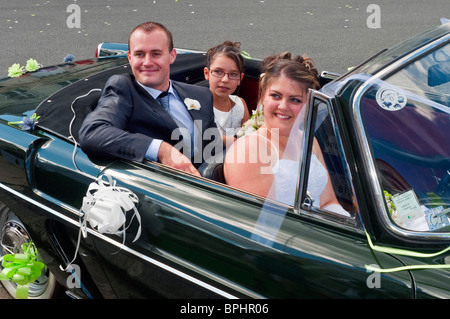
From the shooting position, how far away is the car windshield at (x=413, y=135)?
1897 millimetres

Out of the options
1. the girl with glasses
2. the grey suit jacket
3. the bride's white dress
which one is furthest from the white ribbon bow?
the girl with glasses

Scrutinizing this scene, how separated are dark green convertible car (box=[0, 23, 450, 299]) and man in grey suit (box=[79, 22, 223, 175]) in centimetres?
10

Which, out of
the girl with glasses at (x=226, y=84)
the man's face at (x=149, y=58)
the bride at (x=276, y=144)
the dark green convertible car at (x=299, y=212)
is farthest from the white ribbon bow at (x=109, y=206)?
the girl with glasses at (x=226, y=84)

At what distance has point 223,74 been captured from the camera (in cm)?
354

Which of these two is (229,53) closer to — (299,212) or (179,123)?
(179,123)

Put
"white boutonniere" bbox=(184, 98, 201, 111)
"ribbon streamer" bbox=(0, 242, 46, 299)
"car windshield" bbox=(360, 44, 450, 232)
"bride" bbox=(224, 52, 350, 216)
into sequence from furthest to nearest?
"white boutonniere" bbox=(184, 98, 201, 111)
"ribbon streamer" bbox=(0, 242, 46, 299)
"bride" bbox=(224, 52, 350, 216)
"car windshield" bbox=(360, 44, 450, 232)

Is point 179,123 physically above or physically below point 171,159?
above

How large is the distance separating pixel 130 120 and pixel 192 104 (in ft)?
1.64

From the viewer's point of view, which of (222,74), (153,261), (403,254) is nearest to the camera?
(403,254)

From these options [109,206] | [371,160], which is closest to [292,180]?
[371,160]

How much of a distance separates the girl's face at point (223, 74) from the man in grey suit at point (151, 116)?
24cm

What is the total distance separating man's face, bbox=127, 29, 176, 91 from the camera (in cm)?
295

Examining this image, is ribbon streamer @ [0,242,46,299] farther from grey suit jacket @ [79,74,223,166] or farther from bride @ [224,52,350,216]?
bride @ [224,52,350,216]
